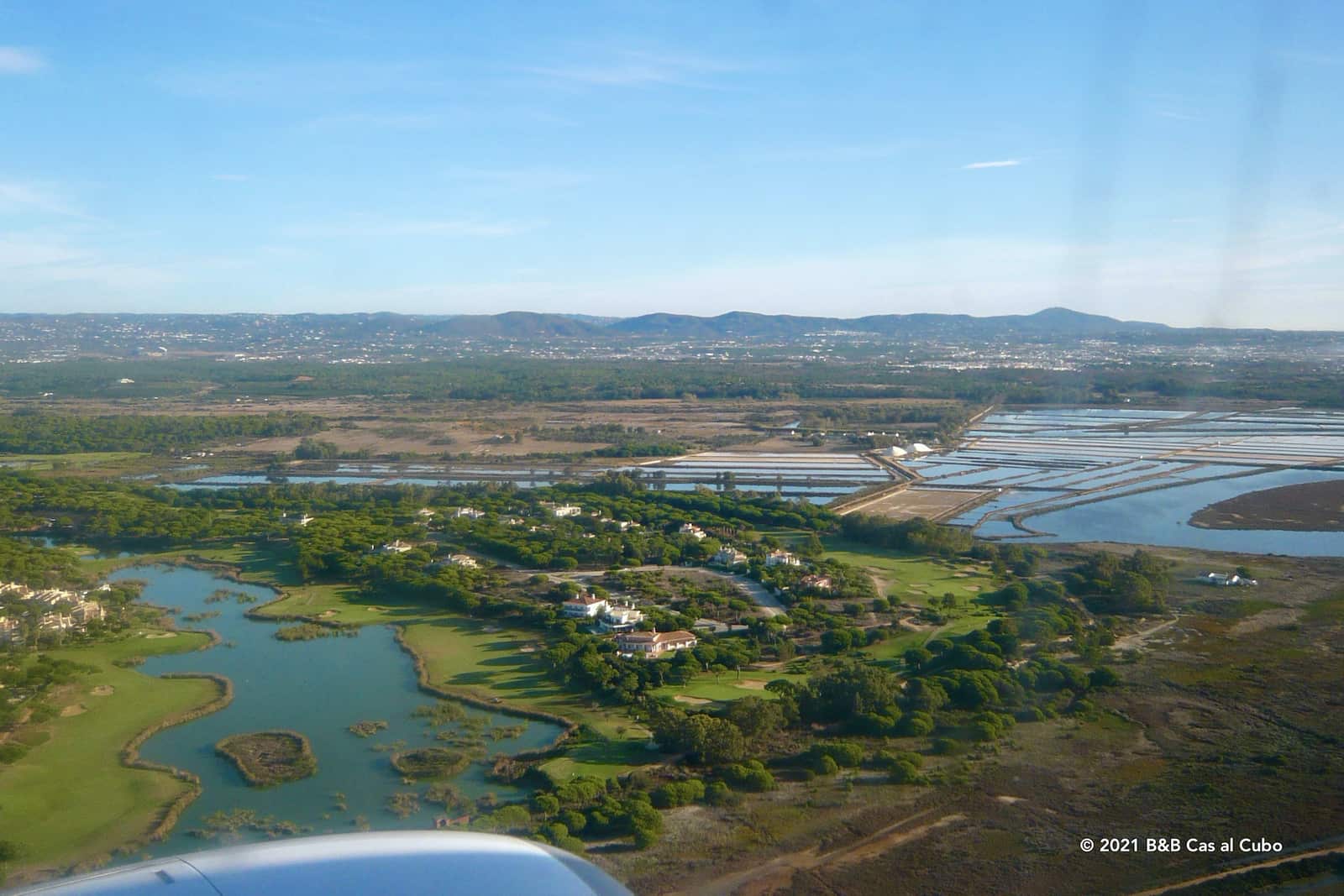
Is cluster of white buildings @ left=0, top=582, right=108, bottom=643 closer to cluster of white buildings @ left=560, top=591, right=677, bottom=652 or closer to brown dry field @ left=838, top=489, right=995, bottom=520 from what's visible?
cluster of white buildings @ left=560, top=591, right=677, bottom=652

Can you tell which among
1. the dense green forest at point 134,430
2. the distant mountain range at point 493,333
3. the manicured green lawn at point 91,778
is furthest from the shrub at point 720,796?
the distant mountain range at point 493,333

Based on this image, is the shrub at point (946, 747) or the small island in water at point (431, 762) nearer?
the small island in water at point (431, 762)

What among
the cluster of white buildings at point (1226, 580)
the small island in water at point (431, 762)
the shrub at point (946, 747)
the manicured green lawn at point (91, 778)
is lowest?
the manicured green lawn at point (91, 778)

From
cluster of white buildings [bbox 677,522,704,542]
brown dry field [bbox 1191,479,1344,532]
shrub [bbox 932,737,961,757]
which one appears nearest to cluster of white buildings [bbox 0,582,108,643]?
cluster of white buildings [bbox 677,522,704,542]

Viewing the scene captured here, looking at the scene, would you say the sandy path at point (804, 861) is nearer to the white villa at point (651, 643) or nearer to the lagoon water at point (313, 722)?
the lagoon water at point (313, 722)

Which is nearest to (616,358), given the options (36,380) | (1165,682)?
(36,380)

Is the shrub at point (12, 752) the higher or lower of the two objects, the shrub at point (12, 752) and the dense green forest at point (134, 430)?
the lower

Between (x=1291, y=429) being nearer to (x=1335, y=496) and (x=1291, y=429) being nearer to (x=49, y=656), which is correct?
(x=1335, y=496)

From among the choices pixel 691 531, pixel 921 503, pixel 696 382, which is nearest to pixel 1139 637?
pixel 691 531
